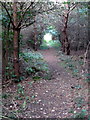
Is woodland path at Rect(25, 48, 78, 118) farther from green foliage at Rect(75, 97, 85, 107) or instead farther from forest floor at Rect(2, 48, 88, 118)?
green foliage at Rect(75, 97, 85, 107)

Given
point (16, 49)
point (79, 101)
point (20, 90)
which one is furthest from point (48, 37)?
point (79, 101)

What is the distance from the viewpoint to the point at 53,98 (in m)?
5.23

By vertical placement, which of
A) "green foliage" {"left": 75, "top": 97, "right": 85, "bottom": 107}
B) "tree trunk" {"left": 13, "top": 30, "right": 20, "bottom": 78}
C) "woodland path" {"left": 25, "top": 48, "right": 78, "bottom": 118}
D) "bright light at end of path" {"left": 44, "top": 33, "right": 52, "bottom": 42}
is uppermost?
"bright light at end of path" {"left": 44, "top": 33, "right": 52, "bottom": 42}

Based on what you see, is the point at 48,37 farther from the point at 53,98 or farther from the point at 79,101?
the point at 79,101

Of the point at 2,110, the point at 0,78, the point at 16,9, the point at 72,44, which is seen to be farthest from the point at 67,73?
the point at 72,44

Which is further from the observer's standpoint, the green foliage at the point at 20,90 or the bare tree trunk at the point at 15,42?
the bare tree trunk at the point at 15,42

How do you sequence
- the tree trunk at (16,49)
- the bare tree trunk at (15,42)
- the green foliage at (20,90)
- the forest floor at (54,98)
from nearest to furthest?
1. the forest floor at (54,98)
2. the green foliage at (20,90)
3. the bare tree trunk at (15,42)
4. the tree trunk at (16,49)

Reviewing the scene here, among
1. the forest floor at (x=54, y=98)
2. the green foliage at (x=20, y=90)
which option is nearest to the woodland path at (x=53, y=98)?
the forest floor at (x=54, y=98)

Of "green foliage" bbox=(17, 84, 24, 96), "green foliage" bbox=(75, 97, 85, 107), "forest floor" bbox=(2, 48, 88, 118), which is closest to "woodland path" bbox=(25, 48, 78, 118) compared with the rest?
"forest floor" bbox=(2, 48, 88, 118)

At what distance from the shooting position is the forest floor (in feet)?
13.3

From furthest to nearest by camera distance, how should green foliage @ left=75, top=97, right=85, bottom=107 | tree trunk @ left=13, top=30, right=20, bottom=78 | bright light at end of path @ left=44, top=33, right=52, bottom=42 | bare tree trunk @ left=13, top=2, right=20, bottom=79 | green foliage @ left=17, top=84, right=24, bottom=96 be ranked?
bright light at end of path @ left=44, top=33, right=52, bottom=42, tree trunk @ left=13, top=30, right=20, bottom=78, bare tree trunk @ left=13, top=2, right=20, bottom=79, green foliage @ left=17, top=84, right=24, bottom=96, green foliage @ left=75, top=97, right=85, bottom=107

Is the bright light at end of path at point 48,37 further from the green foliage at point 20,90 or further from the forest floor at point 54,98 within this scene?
the green foliage at point 20,90

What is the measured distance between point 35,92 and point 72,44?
10019 millimetres

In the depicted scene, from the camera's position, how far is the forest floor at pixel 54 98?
13.3ft
